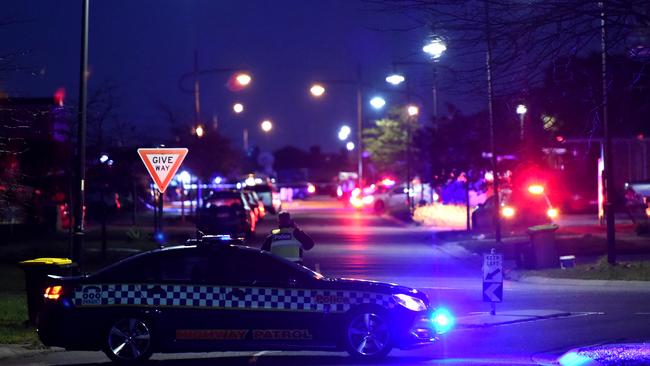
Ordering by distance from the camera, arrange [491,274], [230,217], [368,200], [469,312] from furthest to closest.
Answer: [368,200], [230,217], [469,312], [491,274]

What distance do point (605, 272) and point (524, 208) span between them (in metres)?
15.1

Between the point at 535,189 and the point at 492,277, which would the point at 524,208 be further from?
the point at 492,277

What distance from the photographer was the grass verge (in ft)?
70.6

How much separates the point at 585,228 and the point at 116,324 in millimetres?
30175

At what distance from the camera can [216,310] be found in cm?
1165

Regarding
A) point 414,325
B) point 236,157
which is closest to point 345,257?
point 414,325

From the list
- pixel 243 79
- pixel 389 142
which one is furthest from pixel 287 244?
pixel 389 142

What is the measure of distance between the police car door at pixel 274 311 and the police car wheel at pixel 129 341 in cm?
103

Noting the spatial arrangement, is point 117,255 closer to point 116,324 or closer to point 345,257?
point 345,257

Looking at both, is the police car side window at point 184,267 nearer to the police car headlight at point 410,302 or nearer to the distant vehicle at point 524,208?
the police car headlight at point 410,302

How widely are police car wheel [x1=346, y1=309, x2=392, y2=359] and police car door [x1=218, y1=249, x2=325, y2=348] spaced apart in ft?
1.26

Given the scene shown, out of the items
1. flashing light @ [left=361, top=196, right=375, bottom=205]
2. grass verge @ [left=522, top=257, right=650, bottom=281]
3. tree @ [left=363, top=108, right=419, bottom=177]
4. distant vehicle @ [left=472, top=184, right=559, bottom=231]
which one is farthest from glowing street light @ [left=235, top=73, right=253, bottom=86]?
tree @ [left=363, top=108, right=419, bottom=177]

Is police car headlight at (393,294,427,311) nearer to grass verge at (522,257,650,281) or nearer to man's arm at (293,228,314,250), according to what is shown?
man's arm at (293,228,314,250)

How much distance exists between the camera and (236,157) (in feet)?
205
